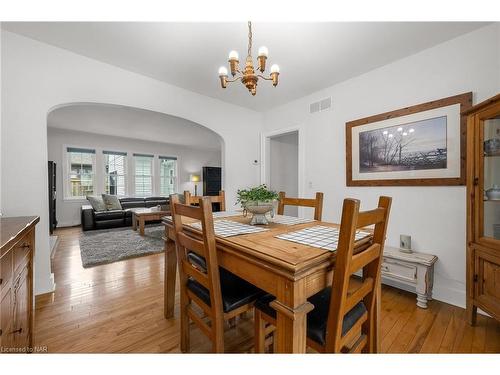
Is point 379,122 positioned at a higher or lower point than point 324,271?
higher

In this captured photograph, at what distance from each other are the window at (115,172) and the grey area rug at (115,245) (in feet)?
6.35

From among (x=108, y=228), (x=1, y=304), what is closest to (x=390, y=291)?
(x=1, y=304)

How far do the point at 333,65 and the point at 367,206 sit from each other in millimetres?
1740

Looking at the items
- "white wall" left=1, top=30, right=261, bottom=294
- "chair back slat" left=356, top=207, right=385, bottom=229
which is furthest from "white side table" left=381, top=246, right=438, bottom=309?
"white wall" left=1, top=30, right=261, bottom=294

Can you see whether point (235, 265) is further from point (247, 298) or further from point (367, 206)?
point (367, 206)

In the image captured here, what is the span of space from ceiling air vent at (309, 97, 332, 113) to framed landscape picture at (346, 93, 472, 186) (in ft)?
1.64

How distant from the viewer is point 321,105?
305 cm

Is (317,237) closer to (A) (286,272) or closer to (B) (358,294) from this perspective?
Result: (B) (358,294)

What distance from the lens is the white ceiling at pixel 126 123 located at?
4188 mm

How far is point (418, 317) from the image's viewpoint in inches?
69.9

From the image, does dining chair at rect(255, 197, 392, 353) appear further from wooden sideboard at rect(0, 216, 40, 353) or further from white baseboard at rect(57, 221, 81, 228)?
white baseboard at rect(57, 221, 81, 228)

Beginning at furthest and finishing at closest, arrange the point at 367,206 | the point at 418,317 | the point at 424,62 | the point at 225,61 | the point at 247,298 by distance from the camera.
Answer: the point at 367,206 → the point at 225,61 → the point at 424,62 → the point at 418,317 → the point at 247,298

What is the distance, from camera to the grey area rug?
3.13 m
